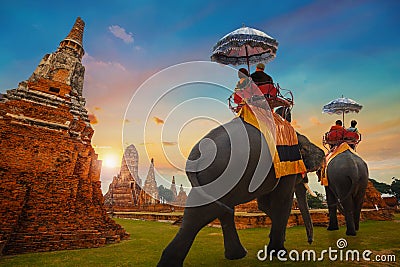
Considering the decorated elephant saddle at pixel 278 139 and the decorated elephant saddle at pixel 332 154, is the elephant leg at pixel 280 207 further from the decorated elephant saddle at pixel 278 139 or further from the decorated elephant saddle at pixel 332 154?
the decorated elephant saddle at pixel 332 154

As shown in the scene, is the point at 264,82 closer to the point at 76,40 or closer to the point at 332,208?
the point at 332,208

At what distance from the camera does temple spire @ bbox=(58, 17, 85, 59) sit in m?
16.5

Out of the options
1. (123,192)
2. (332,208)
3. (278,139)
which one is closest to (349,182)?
(332,208)

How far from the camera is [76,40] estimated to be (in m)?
17.0

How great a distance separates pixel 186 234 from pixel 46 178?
5.65 m

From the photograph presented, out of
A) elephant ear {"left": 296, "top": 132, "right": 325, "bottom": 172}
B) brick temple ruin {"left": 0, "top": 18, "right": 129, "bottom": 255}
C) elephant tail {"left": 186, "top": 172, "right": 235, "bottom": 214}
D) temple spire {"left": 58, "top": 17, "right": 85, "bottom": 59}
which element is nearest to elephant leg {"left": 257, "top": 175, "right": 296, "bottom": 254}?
elephant ear {"left": 296, "top": 132, "right": 325, "bottom": 172}

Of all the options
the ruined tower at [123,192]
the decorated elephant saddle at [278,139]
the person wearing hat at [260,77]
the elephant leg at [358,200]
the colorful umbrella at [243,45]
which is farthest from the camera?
the ruined tower at [123,192]

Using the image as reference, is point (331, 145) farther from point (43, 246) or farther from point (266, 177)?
point (43, 246)

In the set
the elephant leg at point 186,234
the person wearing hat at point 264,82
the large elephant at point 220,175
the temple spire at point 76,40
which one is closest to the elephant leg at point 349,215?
the large elephant at point 220,175

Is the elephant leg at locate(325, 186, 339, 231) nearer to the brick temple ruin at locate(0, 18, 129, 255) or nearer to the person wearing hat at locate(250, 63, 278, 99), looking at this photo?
the person wearing hat at locate(250, 63, 278, 99)

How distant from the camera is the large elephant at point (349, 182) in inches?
317

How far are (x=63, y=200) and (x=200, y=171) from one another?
5.49 metres

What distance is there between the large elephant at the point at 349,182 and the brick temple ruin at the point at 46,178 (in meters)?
7.26

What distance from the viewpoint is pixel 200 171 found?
161 inches
